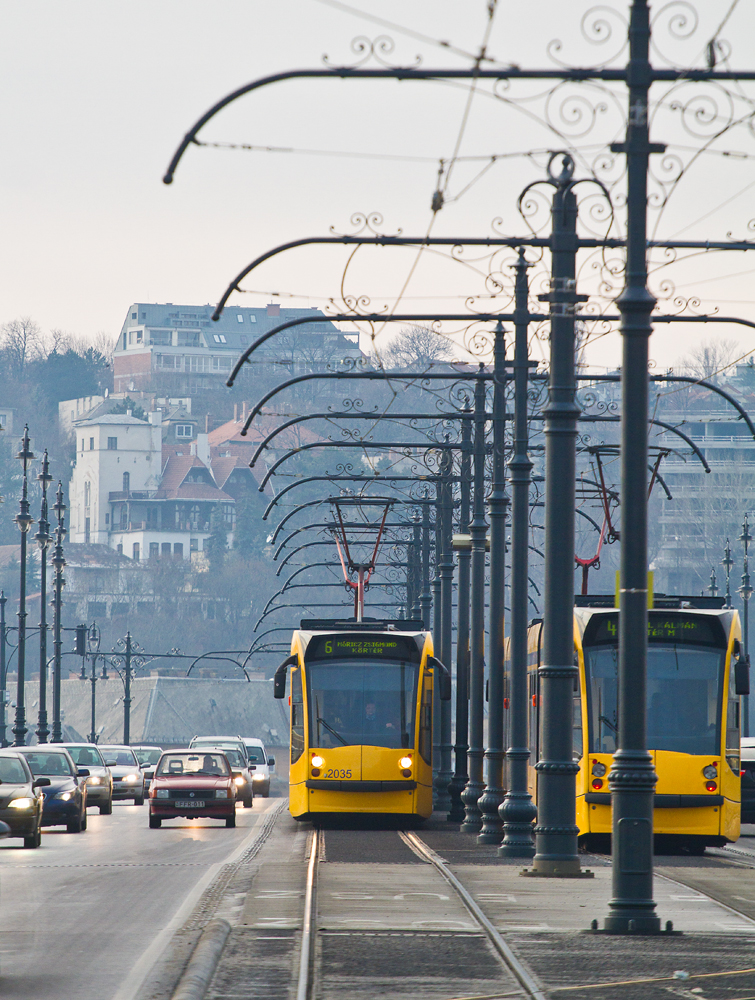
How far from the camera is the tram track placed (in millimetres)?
9773

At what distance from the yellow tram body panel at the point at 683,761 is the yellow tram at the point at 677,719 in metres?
0.01

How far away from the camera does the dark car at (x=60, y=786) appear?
99.6ft

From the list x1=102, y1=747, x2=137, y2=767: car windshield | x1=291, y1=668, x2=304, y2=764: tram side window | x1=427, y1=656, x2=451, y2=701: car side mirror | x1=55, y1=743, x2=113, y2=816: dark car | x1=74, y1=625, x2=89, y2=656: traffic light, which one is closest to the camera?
x1=291, y1=668, x2=304, y2=764: tram side window

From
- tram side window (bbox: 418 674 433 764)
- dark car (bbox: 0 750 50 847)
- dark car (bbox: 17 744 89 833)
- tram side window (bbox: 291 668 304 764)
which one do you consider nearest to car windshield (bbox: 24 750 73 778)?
dark car (bbox: 17 744 89 833)

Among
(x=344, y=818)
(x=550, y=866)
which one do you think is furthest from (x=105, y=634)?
(x=550, y=866)

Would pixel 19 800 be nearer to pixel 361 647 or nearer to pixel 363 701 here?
pixel 363 701

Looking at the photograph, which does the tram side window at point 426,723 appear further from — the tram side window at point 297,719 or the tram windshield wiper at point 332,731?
the tram side window at point 297,719

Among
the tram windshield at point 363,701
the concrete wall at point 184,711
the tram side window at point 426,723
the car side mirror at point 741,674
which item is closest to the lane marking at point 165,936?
the tram windshield at point 363,701

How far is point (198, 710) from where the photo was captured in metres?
132

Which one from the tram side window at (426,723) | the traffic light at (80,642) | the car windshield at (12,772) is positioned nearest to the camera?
the car windshield at (12,772)

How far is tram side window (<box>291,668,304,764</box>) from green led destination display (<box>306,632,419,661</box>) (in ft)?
1.55

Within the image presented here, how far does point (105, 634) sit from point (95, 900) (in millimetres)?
164824

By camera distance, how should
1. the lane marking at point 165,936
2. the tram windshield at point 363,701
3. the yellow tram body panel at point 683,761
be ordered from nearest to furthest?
the lane marking at point 165,936
the yellow tram body panel at point 683,761
the tram windshield at point 363,701

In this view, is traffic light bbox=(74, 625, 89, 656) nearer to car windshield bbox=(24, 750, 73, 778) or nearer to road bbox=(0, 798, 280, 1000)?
→ car windshield bbox=(24, 750, 73, 778)
